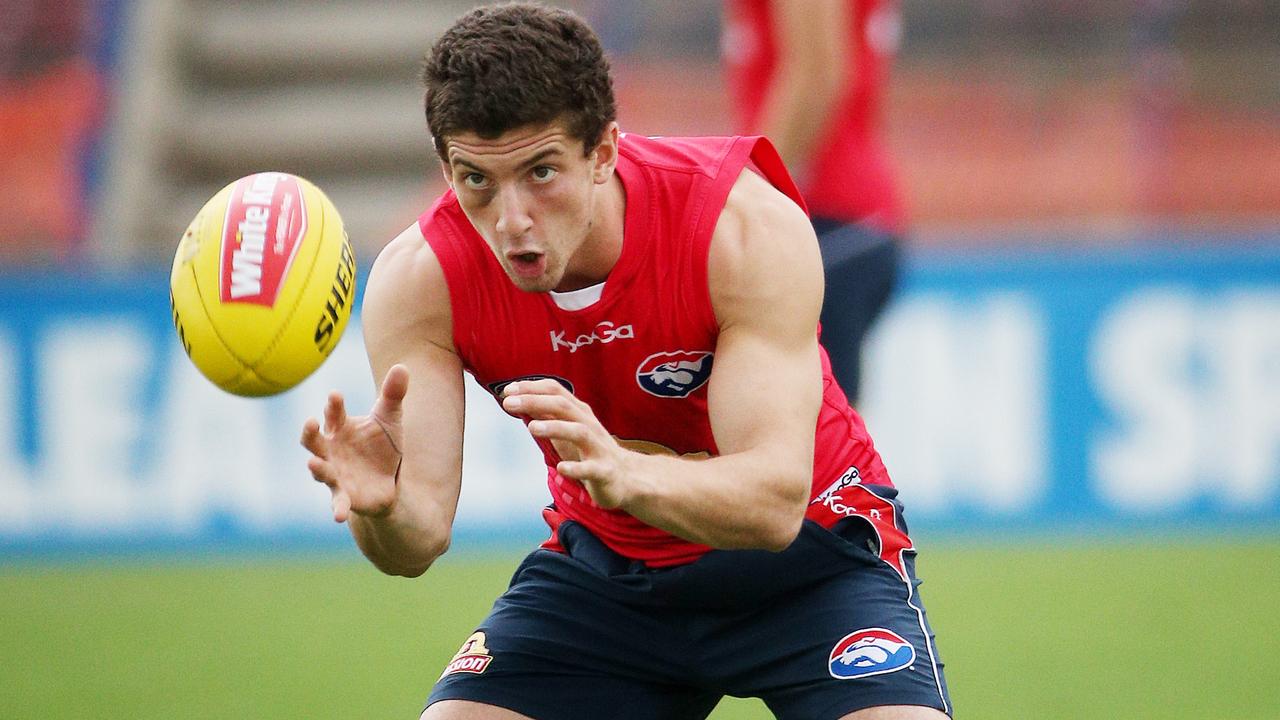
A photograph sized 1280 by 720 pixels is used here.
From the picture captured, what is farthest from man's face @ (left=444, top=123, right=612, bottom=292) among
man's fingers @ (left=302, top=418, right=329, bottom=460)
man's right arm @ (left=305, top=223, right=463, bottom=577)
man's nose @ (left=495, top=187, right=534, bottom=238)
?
man's fingers @ (left=302, top=418, right=329, bottom=460)

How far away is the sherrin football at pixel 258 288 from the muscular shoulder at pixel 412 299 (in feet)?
0.28

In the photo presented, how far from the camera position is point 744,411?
3.36 m

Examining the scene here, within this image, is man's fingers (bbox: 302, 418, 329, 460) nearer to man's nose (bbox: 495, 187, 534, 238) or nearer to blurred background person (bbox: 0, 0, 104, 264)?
man's nose (bbox: 495, 187, 534, 238)

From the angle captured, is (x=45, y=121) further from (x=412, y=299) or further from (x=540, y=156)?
(x=540, y=156)

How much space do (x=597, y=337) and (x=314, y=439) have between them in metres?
0.70

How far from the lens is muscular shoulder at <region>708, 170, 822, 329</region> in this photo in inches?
136

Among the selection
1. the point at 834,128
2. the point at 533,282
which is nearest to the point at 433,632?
the point at 834,128

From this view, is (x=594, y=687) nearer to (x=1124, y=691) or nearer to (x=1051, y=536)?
(x=1124, y=691)

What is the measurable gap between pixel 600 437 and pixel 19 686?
4100mm

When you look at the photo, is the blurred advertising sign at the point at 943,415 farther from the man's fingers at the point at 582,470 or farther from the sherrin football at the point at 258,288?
the man's fingers at the point at 582,470

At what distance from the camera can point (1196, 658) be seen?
6.33 metres

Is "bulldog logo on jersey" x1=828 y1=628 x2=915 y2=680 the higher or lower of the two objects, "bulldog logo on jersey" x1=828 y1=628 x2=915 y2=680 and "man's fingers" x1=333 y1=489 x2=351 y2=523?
the lower

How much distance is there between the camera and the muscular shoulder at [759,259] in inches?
136

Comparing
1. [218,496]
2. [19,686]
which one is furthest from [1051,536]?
[19,686]
